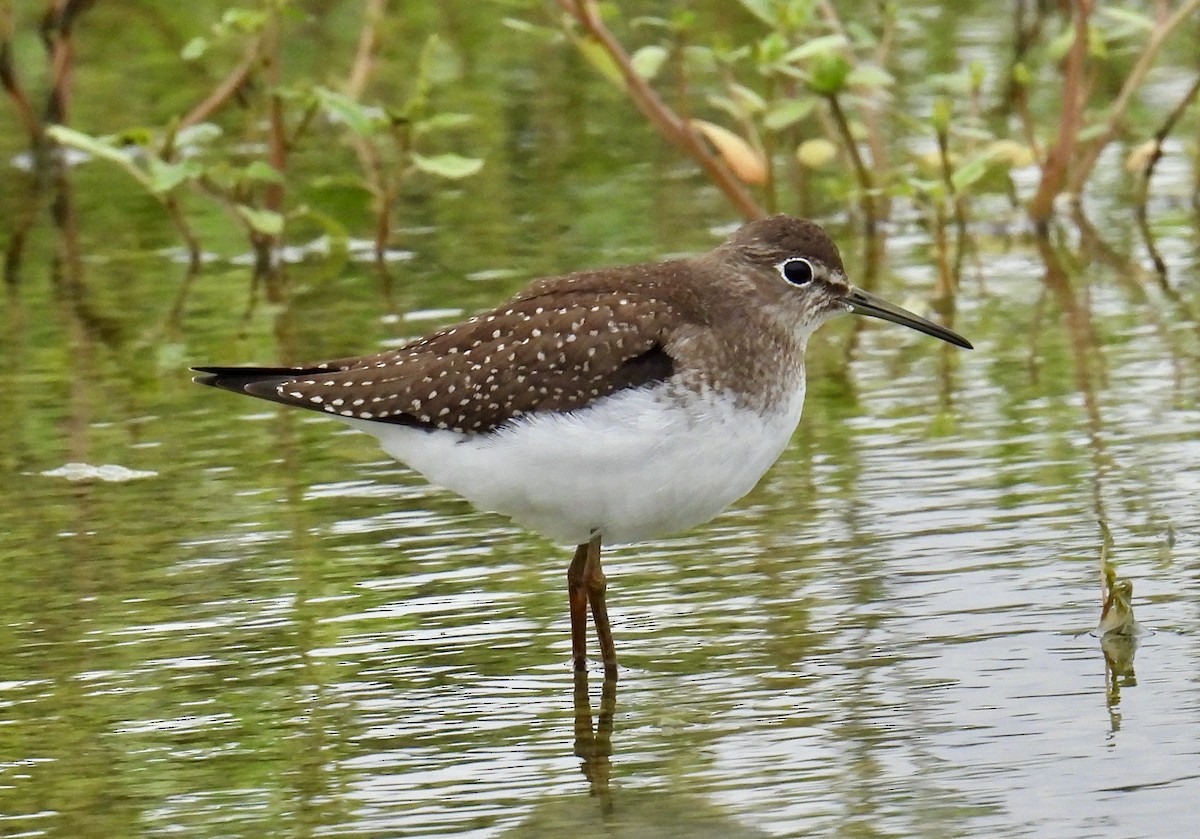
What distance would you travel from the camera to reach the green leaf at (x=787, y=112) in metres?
11.6

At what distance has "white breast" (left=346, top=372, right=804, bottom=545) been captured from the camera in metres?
6.83

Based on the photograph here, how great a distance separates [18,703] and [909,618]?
2917 mm

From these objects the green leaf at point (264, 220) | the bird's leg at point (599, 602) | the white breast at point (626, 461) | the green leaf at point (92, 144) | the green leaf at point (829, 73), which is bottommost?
the bird's leg at point (599, 602)

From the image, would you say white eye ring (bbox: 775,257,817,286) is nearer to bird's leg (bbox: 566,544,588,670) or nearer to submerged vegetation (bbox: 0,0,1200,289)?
bird's leg (bbox: 566,544,588,670)

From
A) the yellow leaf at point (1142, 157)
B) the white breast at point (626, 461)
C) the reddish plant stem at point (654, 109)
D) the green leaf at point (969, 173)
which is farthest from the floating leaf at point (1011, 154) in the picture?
the white breast at point (626, 461)

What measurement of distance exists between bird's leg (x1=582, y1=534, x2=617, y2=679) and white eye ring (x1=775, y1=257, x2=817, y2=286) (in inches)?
49.3

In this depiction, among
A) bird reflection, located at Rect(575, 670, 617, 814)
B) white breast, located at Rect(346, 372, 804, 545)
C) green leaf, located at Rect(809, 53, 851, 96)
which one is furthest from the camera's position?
green leaf, located at Rect(809, 53, 851, 96)

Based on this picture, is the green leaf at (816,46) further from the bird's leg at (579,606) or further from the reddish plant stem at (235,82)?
the bird's leg at (579,606)

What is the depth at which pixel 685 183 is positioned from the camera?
48.3ft

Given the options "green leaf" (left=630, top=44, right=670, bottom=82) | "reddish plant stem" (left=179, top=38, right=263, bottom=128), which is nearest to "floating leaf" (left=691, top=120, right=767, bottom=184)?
"green leaf" (left=630, top=44, right=670, bottom=82)

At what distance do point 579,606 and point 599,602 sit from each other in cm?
8

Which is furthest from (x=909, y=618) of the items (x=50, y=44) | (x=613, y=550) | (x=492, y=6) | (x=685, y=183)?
(x=492, y=6)

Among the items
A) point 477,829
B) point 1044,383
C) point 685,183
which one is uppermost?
point 685,183

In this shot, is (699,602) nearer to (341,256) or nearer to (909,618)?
(909,618)
